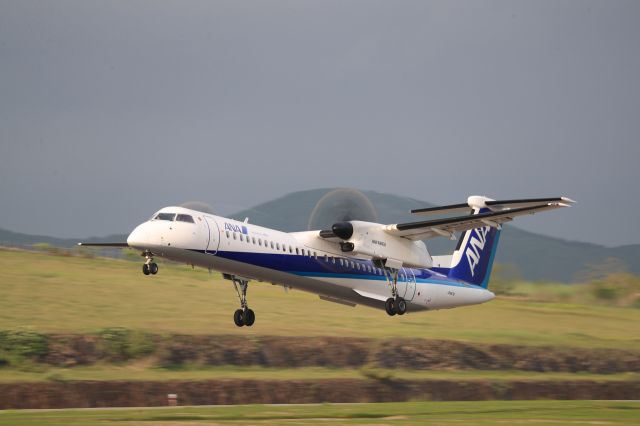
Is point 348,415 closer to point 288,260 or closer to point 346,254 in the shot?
point 346,254

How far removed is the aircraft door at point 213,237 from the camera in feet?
87.9

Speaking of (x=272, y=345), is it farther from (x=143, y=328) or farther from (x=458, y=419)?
(x=458, y=419)

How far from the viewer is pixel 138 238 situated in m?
25.3

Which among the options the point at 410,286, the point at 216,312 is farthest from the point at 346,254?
the point at 216,312

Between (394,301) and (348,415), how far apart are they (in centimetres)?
604

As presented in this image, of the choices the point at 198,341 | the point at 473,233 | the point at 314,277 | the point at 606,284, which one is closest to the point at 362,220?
the point at 314,277

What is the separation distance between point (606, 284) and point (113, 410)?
45607 millimetres

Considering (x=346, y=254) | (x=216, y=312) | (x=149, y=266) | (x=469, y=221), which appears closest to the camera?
(x=149, y=266)

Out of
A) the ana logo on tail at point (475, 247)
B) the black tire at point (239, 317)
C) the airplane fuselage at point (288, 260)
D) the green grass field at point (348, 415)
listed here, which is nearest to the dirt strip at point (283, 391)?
the green grass field at point (348, 415)

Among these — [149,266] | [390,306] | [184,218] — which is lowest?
[149,266]

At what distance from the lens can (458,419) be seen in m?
33.3

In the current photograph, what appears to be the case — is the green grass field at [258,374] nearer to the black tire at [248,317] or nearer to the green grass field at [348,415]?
the green grass field at [348,415]

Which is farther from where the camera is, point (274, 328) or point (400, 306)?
point (274, 328)

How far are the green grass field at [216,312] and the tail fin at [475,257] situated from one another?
18026 mm
